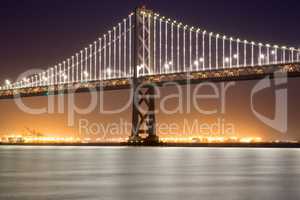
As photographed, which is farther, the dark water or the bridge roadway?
the bridge roadway

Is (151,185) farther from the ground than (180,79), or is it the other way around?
(180,79)

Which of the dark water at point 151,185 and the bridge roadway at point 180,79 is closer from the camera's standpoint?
the dark water at point 151,185

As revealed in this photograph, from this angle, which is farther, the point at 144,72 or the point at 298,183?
the point at 144,72

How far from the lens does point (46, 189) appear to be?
1256 cm

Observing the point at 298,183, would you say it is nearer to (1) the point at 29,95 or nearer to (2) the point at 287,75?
(2) the point at 287,75

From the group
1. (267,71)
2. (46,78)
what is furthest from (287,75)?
(46,78)

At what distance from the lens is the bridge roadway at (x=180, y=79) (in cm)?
Result: 4291

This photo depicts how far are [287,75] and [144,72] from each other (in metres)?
12.0

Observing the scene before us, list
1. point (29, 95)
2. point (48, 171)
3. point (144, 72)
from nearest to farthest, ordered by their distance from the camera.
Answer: point (48, 171) → point (144, 72) → point (29, 95)

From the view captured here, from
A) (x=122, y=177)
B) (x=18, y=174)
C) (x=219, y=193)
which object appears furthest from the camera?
(x=18, y=174)

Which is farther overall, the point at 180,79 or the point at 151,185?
the point at 180,79

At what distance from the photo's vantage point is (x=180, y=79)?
155 feet

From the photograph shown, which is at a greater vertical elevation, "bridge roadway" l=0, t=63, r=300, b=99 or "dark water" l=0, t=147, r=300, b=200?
"bridge roadway" l=0, t=63, r=300, b=99

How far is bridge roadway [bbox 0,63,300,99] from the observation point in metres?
42.9
